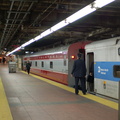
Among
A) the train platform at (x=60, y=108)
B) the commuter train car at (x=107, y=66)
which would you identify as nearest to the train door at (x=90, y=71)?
the commuter train car at (x=107, y=66)

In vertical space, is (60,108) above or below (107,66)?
below

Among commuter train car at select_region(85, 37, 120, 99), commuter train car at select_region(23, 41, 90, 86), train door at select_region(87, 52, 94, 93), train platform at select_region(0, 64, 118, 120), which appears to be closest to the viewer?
train platform at select_region(0, 64, 118, 120)

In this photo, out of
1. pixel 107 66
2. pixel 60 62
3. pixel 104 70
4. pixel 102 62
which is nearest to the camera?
pixel 107 66

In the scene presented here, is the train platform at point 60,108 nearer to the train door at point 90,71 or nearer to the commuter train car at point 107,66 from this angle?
the commuter train car at point 107,66

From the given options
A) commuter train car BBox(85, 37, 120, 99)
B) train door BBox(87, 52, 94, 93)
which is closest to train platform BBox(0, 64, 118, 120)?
commuter train car BBox(85, 37, 120, 99)

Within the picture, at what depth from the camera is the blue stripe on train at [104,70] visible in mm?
7786

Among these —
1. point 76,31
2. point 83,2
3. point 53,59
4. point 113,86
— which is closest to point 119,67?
point 113,86

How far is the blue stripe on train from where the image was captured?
25.5 ft

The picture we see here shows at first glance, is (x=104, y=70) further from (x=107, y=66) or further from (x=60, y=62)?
(x=60, y=62)

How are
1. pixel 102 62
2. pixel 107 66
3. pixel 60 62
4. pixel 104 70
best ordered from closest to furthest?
pixel 107 66, pixel 104 70, pixel 102 62, pixel 60 62

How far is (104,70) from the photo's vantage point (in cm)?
825

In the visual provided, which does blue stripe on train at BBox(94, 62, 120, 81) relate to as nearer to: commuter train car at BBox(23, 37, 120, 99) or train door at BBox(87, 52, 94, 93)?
commuter train car at BBox(23, 37, 120, 99)

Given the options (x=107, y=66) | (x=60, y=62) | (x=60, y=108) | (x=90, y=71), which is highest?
(x=60, y=62)

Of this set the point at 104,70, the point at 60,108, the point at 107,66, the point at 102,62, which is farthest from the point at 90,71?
the point at 60,108
